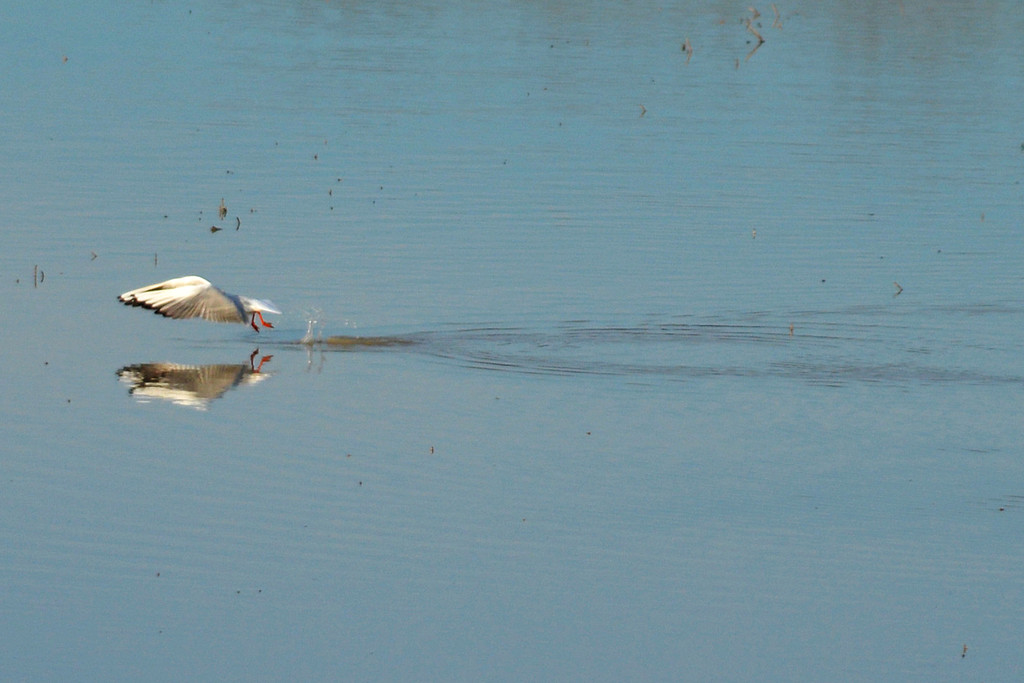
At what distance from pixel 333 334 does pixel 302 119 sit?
517 inches

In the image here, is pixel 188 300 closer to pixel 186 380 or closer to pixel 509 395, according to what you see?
pixel 186 380

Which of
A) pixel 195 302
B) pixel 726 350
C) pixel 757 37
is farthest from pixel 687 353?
pixel 757 37

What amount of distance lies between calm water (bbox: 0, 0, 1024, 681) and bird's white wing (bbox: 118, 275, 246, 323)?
0.95 feet

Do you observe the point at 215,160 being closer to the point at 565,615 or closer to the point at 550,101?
the point at 550,101

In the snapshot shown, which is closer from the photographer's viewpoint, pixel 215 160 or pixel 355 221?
pixel 355 221

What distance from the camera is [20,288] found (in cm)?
1606

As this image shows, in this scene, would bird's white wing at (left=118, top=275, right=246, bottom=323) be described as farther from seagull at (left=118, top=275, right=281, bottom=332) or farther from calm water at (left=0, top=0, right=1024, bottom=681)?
calm water at (left=0, top=0, right=1024, bottom=681)

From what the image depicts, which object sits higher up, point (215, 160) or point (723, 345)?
point (215, 160)

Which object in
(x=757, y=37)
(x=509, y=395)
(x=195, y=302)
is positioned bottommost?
(x=509, y=395)

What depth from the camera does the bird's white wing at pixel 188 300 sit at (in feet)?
48.3

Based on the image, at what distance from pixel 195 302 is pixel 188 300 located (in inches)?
2.4

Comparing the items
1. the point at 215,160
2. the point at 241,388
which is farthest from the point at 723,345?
the point at 215,160

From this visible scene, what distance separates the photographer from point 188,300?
14844 mm

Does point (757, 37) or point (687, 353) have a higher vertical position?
point (757, 37)
